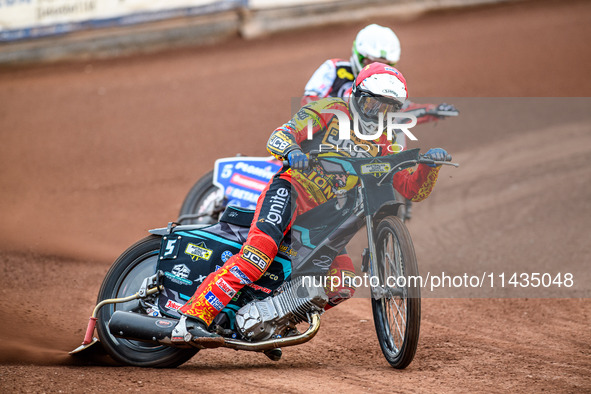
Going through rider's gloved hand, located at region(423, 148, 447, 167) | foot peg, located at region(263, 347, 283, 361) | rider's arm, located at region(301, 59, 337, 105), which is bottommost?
foot peg, located at region(263, 347, 283, 361)

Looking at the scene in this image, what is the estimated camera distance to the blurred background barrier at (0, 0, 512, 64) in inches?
605

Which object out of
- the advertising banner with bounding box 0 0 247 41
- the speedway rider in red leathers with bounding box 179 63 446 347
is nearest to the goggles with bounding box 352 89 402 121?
the speedway rider in red leathers with bounding box 179 63 446 347

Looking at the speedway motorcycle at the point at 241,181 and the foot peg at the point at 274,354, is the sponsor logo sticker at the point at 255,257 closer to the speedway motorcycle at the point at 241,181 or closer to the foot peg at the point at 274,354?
the foot peg at the point at 274,354

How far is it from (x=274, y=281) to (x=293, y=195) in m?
0.59

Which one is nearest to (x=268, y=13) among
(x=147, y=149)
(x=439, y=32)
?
(x=439, y=32)

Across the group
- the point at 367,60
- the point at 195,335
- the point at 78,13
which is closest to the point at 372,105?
the point at 195,335

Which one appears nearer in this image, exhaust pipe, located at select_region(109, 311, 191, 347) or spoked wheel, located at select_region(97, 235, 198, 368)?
exhaust pipe, located at select_region(109, 311, 191, 347)

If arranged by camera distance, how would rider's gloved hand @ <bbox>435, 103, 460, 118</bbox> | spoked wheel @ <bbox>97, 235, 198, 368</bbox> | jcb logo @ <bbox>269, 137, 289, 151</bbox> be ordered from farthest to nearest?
rider's gloved hand @ <bbox>435, 103, 460, 118</bbox>
spoked wheel @ <bbox>97, 235, 198, 368</bbox>
jcb logo @ <bbox>269, 137, 289, 151</bbox>

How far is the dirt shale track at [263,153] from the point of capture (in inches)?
198

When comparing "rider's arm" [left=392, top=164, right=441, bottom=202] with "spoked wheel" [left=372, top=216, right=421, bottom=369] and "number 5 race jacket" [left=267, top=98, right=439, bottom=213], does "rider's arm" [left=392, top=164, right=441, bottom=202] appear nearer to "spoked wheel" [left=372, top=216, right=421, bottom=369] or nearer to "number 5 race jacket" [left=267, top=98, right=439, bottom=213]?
"number 5 race jacket" [left=267, top=98, right=439, bottom=213]

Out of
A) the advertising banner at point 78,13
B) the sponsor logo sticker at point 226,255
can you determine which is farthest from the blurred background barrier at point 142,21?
the sponsor logo sticker at point 226,255

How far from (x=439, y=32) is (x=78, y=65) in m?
7.69

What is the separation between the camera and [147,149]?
39.7ft

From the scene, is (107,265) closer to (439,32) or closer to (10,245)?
(10,245)
